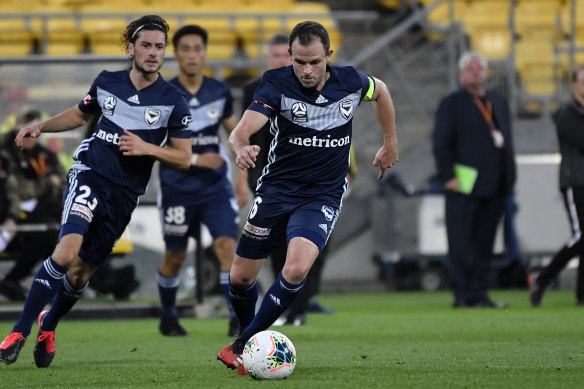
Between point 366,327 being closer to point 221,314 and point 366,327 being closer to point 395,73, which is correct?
point 221,314

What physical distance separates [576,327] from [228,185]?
287cm

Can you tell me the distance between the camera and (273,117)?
629cm

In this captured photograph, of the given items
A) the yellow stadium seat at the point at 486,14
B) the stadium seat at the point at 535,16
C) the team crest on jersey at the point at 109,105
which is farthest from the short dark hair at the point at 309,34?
the stadium seat at the point at 535,16

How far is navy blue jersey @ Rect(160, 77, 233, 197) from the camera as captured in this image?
869cm

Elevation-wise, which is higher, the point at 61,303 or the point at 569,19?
the point at 569,19

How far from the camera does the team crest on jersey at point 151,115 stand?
23.1 ft

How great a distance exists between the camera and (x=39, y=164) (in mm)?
11836

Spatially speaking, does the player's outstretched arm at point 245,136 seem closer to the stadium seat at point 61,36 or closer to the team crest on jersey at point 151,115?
the team crest on jersey at point 151,115

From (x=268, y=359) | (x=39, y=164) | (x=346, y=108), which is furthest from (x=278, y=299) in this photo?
(x=39, y=164)

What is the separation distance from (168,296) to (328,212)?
2807 mm

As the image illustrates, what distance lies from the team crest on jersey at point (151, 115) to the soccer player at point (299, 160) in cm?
96

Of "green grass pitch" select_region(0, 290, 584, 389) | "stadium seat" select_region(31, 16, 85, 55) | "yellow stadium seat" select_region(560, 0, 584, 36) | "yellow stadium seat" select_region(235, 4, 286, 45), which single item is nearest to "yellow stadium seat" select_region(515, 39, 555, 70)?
"yellow stadium seat" select_region(560, 0, 584, 36)

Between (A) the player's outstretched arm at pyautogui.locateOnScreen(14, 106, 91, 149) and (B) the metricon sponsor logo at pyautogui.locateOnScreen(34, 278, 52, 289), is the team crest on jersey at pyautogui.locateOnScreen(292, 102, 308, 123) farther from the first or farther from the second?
(B) the metricon sponsor logo at pyautogui.locateOnScreen(34, 278, 52, 289)

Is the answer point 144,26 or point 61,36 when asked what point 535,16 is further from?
point 144,26
